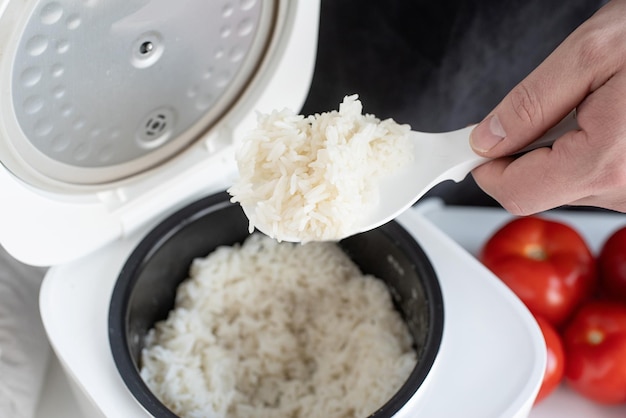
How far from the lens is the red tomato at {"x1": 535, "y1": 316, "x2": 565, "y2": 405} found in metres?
0.97

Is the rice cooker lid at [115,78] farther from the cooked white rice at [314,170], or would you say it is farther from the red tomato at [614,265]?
the red tomato at [614,265]

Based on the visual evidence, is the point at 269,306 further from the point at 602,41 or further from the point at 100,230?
the point at 602,41

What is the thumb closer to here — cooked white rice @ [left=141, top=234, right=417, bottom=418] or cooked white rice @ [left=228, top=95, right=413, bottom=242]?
cooked white rice @ [left=228, top=95, right=413, bottom=242]

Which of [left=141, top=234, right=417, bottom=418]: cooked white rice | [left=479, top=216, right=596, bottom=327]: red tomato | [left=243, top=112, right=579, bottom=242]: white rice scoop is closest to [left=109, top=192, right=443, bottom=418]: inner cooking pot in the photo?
[left=141, top=234, right=417, bottom=418]: cooked white rice

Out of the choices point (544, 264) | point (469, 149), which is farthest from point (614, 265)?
point (469, 149)

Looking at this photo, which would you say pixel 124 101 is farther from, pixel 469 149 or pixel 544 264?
pixel 544 264

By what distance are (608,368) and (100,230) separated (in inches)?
27.1

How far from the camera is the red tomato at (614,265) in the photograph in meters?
1.06

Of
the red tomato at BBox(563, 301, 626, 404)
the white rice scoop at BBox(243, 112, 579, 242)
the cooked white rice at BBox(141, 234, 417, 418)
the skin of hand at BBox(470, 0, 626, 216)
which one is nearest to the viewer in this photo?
the skin of hand at BBox(470, 0, 626, 216)

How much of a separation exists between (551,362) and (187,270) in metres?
0.51

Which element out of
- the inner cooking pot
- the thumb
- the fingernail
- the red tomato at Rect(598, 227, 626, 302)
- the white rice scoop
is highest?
the thumb

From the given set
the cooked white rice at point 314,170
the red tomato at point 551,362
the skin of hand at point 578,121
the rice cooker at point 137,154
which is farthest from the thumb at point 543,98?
the red tomato at point 551,362

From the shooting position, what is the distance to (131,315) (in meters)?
0.85

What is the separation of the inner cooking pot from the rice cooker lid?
92 millimetres
